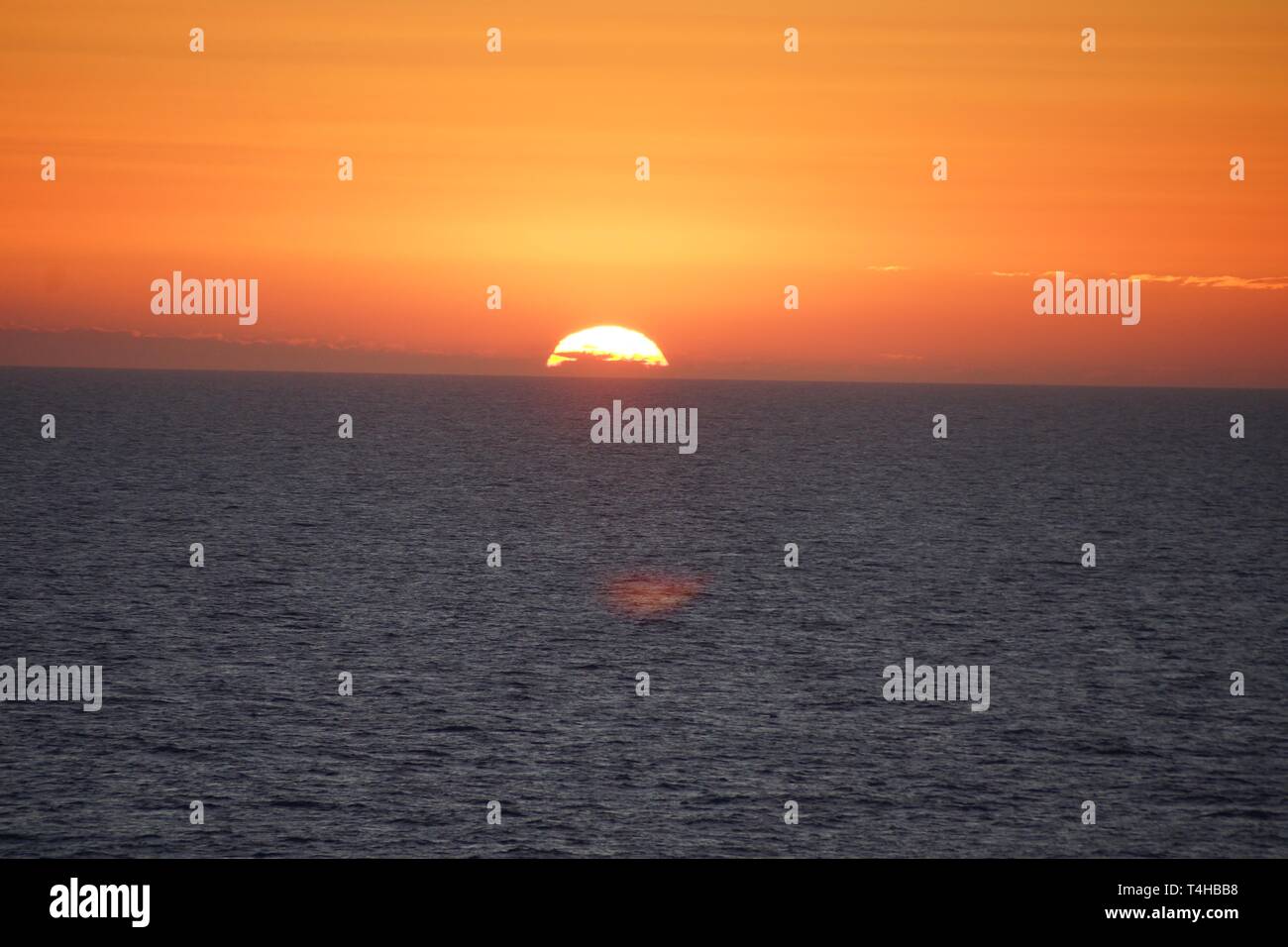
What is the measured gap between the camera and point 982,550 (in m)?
132

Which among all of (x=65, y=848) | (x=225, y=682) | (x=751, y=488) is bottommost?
(x=65, y=848)

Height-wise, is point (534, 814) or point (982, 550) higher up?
point (982, 550)

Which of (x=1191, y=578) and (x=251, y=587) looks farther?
(x=1191, y=578)

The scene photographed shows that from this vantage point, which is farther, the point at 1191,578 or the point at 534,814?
the point at 1191,578
